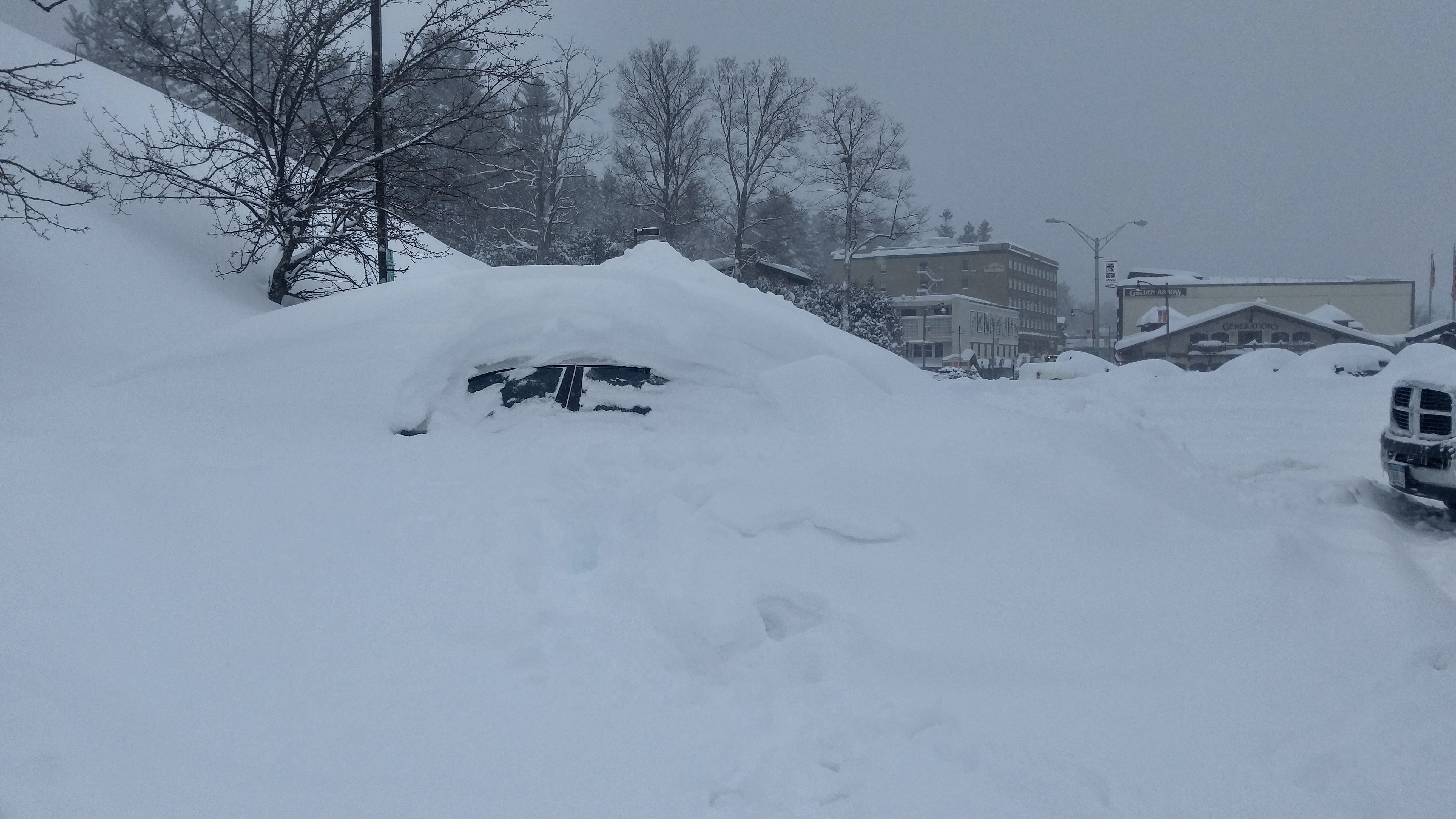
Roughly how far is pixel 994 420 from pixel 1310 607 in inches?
76.9

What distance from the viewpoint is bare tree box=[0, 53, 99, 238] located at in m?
9.18

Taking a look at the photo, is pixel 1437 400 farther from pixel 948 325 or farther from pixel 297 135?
pixel 948 325

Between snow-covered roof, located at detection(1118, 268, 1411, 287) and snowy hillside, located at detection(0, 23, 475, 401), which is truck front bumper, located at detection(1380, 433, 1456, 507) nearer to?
snowy hillside, located at detection(0, 23, 475, 401)

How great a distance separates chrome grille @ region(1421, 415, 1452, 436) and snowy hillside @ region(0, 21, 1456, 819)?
192 centimetres

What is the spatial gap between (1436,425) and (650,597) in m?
7.55

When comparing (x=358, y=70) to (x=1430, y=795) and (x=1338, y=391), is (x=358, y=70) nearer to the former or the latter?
(x=1430, y=795)

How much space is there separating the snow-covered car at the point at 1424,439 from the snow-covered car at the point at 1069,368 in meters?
20.4

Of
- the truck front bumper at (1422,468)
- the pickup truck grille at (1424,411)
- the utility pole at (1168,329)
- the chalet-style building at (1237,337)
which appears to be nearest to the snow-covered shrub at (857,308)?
the utility pole at (1168,329)

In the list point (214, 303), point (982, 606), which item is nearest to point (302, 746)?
point (982, 606)

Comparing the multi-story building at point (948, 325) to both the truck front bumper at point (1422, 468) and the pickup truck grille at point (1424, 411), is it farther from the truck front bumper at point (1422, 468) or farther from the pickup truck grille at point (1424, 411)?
the truck front bumper at point (1422, 468)

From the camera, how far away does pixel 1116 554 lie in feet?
15.9

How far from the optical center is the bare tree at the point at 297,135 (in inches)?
465

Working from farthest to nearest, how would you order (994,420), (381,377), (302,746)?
(994,420)
(381,377)
(302,746)

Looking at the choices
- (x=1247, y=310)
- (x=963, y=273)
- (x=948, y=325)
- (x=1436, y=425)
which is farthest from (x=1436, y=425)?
(x=963, y=273)
